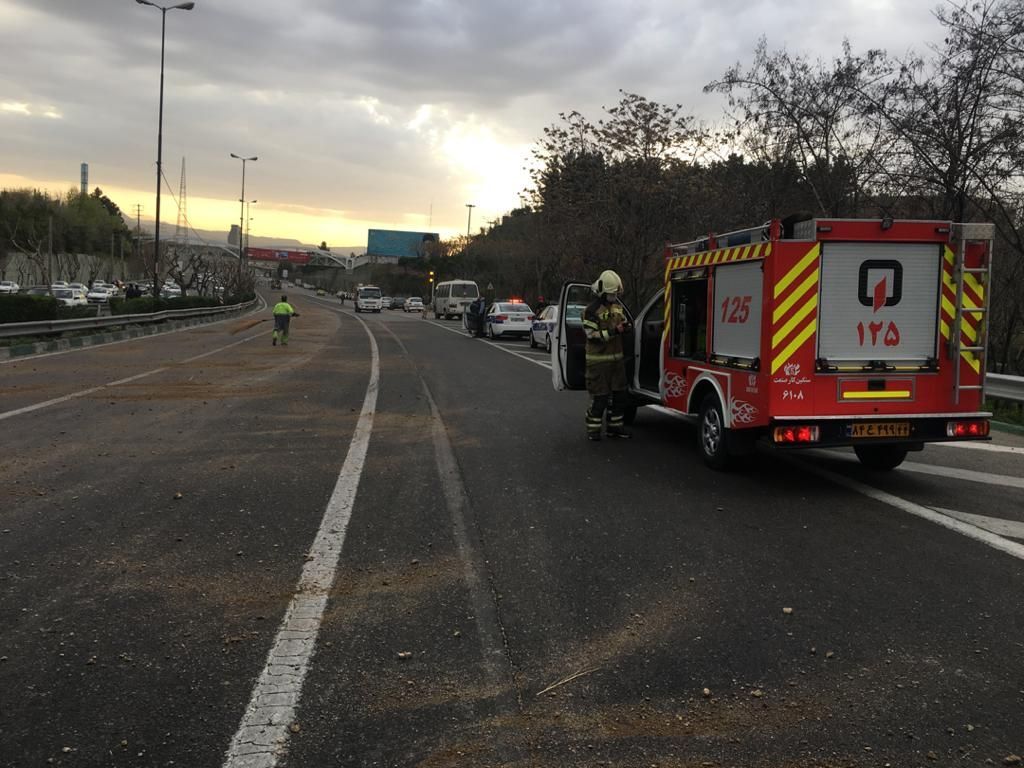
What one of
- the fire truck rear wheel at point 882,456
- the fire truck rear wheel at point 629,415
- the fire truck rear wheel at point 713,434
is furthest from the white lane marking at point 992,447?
the fire truck rear wheel at point 629,415

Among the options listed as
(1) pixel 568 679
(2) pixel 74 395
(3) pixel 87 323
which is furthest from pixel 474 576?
(3) pixel 87 323

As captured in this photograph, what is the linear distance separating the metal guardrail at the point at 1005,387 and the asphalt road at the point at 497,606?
3.48m

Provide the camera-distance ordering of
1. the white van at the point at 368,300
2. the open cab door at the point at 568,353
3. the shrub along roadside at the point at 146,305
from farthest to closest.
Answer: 1. the white van at the point at 368,300
2. the shrub along roadside at the point at 146,305
3. the open cab door at the point at 568,353

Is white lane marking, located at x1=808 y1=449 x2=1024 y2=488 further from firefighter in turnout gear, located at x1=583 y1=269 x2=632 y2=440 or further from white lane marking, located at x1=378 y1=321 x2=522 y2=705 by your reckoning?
white lane marking, located at x1=378 y1=321 x2=522 y2=705

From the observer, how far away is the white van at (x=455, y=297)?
51.4 meters

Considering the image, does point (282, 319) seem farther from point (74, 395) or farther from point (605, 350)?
point (605, 350)

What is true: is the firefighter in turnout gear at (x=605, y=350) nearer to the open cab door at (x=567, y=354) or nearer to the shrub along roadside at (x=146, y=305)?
the open cab door at (x=567, y=354)

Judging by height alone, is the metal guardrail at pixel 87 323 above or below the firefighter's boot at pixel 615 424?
above

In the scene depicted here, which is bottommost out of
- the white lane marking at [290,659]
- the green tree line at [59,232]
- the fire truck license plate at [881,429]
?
the white lane marking at [290,659]

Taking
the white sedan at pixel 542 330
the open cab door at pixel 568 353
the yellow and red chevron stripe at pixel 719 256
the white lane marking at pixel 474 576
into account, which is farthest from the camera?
the white sedan at pixel 542 330

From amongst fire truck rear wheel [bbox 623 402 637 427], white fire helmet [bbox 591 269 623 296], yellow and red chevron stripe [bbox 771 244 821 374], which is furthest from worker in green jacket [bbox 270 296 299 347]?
yellow and red chevron stripe [bbox 771 244 821 374]

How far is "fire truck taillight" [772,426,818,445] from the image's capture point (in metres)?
6.56

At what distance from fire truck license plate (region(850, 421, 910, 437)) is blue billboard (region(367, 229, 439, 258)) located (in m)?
101

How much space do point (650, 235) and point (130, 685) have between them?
88.5 feet
